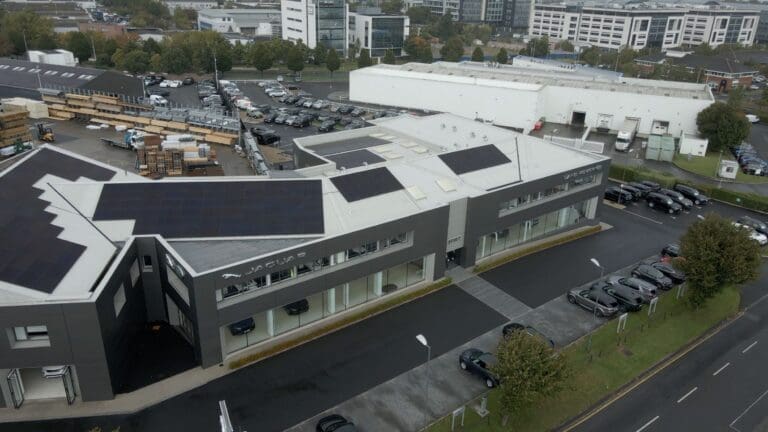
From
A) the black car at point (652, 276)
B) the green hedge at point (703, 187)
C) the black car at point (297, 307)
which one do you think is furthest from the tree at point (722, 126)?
the black car at point (297, 307)

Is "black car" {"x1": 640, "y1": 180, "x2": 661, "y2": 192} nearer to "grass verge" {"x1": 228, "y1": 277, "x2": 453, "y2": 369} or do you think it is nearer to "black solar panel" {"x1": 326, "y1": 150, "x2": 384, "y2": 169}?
"black solar panel" {"x1": 326, "y1": 150, "x2": 384, "y2": 169}

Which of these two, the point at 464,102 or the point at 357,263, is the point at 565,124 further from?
the point at 357,263

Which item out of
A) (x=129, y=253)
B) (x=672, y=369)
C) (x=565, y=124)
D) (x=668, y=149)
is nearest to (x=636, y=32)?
(x=565, y=124)

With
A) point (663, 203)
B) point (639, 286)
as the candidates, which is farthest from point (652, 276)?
point (663, 203)

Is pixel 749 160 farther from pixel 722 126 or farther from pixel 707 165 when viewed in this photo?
pixel 722 126

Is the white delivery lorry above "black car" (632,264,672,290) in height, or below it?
above

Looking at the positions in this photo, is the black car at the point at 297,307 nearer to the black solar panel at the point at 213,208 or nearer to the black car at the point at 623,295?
the black solar panel at the point at 213,208

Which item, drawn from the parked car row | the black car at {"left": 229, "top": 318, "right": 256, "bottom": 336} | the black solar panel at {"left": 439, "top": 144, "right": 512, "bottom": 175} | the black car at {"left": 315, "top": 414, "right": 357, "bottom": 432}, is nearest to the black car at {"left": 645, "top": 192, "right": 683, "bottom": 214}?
the black solar panel at {"left": 439, "top": 144, "right": 512, "bottom": 175}
